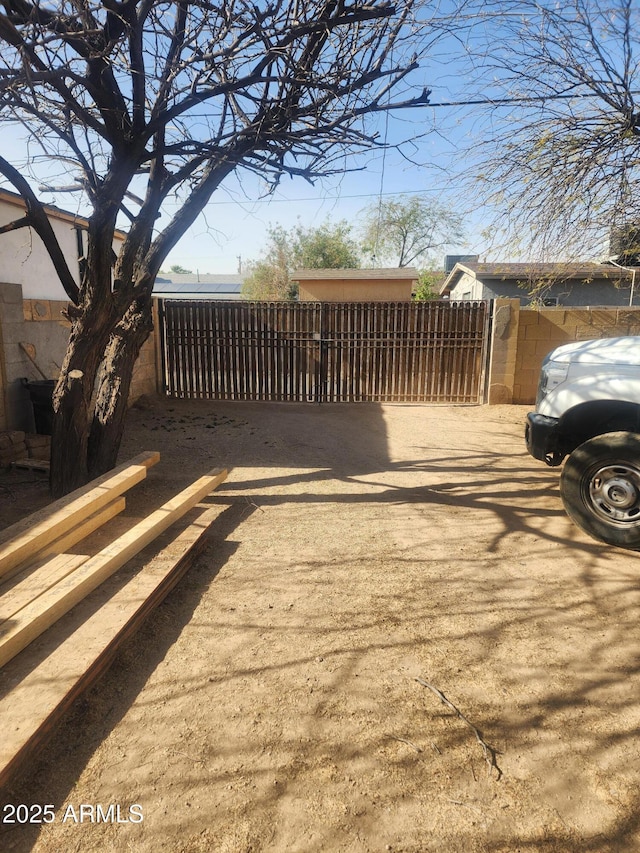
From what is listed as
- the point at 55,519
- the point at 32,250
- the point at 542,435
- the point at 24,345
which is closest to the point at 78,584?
the point at 55,519

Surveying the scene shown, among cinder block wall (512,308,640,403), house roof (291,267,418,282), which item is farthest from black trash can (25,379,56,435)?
house roof (291,267,418,282)

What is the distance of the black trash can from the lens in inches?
239

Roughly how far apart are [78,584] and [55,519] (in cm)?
79

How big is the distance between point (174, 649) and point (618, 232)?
7373 mm

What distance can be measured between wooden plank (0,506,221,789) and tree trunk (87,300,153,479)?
7.38ft

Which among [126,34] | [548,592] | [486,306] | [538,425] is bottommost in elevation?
[548,592]

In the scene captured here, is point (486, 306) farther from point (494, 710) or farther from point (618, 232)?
point (494, 710)

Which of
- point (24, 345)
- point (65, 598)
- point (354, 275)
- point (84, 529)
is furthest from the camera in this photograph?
point (354, 275)

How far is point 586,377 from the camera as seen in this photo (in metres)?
4.22

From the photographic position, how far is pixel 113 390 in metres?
5.37

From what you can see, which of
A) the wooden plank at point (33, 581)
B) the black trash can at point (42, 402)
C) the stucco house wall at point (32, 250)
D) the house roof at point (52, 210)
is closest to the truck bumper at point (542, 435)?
the wooden plank at point (33, 581)

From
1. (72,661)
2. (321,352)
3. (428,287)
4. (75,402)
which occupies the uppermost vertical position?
(428,287)

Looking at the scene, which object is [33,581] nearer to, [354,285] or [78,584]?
[78,584]

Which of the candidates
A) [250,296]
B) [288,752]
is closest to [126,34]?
[288,752]
